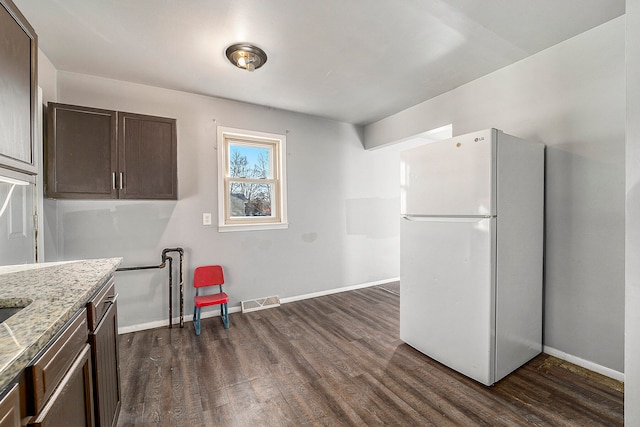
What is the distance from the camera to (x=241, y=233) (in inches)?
134

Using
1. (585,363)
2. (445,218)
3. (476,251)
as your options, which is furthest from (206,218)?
(585,363)

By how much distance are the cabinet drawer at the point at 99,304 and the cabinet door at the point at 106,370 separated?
0.09ft

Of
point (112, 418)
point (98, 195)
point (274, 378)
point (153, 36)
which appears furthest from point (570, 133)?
point (98, 195)

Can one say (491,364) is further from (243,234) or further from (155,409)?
(243,234)

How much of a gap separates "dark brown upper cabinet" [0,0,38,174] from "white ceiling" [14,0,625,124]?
24.0 inches

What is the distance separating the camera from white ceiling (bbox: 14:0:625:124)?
1.82 meters

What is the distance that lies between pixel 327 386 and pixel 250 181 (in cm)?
242

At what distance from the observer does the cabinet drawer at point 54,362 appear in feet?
2.33

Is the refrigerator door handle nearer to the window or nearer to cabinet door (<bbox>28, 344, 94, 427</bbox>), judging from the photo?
the window

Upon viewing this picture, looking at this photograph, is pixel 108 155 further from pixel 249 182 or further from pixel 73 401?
pixel 73 401

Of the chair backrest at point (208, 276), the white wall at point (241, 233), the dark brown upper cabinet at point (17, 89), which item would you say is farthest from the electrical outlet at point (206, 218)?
the dark brown upper cabinet at point (17, 89)

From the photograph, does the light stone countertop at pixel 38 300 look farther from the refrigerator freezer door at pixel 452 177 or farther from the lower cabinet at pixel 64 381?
the refrigerator freezer door at pixel 452 177

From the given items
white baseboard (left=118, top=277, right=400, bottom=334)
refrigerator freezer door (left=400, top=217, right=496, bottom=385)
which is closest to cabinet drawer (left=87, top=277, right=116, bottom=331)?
white baseboard (left=118, top=277, right=400, bottom=334)

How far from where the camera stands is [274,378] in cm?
206
